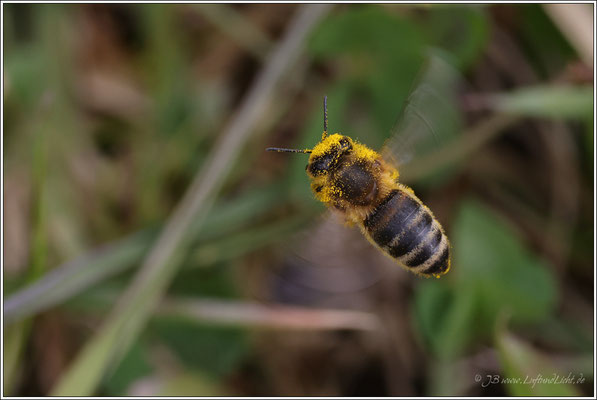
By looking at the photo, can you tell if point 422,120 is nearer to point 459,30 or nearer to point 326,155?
point 326,155

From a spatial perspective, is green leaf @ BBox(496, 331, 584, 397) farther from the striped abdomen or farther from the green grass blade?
the green grass blade

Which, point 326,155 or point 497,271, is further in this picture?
point 497,271

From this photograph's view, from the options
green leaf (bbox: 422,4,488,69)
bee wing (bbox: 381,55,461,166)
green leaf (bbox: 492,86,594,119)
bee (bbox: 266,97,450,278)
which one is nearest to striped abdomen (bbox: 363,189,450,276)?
bee (bbox: 266,97,450,278)

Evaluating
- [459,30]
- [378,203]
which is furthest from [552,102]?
[378,203]

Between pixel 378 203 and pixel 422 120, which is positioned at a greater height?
pixel 422 120

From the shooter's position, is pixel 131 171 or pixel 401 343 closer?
pixel 401 343

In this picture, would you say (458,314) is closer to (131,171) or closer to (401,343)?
(401,343)

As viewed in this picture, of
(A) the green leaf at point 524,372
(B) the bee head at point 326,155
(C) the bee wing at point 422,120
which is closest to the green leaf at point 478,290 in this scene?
(A) the green leaf at point 524,372

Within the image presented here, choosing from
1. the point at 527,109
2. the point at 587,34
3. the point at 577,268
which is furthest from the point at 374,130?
the point at 577,268
